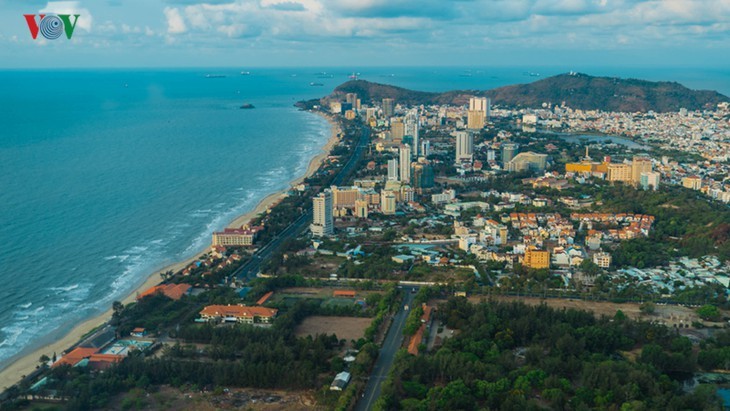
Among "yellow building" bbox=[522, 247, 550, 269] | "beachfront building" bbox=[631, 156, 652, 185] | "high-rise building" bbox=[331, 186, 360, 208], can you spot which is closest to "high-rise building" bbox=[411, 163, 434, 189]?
"high-rise building" bbox=[331, 186, 360, 208]

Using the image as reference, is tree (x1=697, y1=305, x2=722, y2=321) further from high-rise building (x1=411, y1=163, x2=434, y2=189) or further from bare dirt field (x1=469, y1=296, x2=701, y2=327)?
high-rise building (x1=411, y1=163, x2=434, y2=189)

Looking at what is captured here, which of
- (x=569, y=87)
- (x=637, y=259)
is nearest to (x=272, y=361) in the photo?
(x=637, y=259)

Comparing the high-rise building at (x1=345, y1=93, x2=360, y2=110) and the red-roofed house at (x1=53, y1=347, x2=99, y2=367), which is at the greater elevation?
the high-rise building at (x1=345, y1=93, x2=360, y2=110)

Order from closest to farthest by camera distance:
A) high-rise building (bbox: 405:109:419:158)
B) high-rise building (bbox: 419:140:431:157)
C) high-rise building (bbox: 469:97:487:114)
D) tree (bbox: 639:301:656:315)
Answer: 1. tree (bbox: 639:301:656:315)
2. high-rise building (bbox: 419:140:431:157)
3. high-rise building (bbox: 405:109:419:158)
4. high-rise building (bbox: 469:97:487:114)

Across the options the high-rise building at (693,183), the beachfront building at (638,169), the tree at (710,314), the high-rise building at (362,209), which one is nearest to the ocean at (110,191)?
the high-rise building at (362,209)

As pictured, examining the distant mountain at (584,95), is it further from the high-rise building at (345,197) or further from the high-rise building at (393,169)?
the high-rise building at (345,197)

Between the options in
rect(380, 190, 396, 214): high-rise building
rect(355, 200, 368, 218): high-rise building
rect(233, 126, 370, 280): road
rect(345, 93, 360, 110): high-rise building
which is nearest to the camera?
rect(233, 126, 370, 280): road
